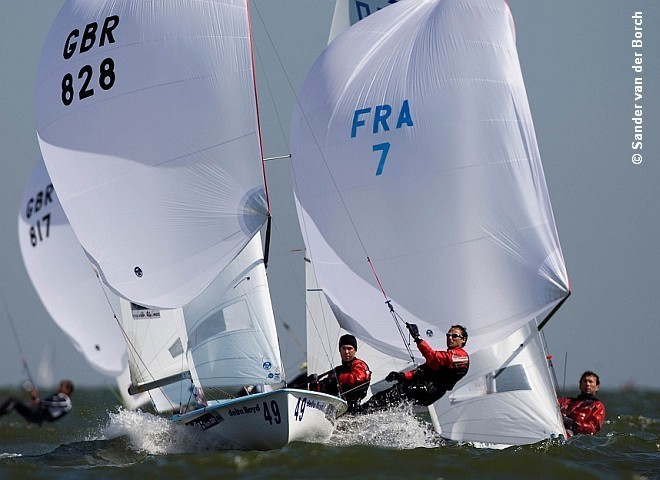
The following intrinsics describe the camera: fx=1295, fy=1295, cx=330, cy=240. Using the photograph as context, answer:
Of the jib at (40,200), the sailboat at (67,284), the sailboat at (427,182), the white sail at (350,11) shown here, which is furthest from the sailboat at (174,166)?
the jib at (40,200)

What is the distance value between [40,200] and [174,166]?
24.8 feet

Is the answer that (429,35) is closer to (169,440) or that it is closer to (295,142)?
(295,142)

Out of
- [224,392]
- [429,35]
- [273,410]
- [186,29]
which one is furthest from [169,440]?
[429,35]

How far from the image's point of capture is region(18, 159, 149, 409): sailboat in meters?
19.1

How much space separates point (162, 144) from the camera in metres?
13.0

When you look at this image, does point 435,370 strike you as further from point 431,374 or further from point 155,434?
point 155,434

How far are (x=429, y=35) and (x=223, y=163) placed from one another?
2.62 m

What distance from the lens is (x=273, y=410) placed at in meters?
11.8

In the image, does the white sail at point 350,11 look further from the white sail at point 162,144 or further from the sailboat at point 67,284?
the sailboat at point 67,284

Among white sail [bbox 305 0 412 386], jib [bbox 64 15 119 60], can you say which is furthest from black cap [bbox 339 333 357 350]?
jib [bbox 64 15 119 60]

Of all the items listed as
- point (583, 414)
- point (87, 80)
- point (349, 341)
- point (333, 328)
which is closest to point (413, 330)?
point (349, 341)

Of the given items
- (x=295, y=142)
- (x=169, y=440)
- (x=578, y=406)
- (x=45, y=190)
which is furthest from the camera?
(x=45, y=190)

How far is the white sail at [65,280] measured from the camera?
1914cm

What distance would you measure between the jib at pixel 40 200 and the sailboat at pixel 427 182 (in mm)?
7034
